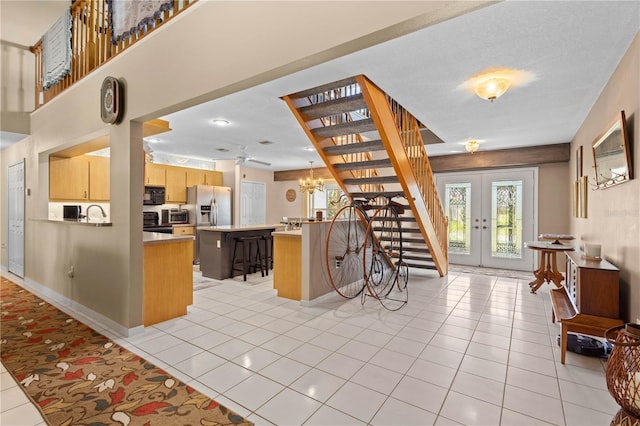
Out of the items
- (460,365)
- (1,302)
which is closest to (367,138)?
(460,365)

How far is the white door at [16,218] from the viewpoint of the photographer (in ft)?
17.1

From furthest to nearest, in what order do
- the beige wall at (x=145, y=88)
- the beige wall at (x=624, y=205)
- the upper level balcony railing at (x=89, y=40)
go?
the upper level balcony railing at (x=89, y=40)
the beige wall at (x=624, y=205)
the beige wall at (x=145, y=88)

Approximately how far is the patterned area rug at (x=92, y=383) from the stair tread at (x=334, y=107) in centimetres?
309

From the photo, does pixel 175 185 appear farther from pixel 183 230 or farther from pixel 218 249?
pixel 218 249

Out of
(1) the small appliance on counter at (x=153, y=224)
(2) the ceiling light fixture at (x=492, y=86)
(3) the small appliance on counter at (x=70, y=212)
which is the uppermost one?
(2) the ceiling light fixture at (x=492, y=86)

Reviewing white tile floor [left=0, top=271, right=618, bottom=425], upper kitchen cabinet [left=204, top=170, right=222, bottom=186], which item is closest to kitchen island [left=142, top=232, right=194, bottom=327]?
white tile floor [left=0, top=271, right=618, bottom=425]

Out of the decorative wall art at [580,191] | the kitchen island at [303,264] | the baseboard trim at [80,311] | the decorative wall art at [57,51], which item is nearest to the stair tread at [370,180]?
the kitchen island at [303,264]

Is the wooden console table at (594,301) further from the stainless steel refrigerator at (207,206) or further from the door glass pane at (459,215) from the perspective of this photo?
the stainless steel refrigerator at (207,206)

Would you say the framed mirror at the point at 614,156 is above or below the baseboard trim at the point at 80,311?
above

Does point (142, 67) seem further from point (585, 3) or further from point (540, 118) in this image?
point (540, 118)

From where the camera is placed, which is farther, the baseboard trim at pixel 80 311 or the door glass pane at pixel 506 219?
the door glass pane at pixel 506 219

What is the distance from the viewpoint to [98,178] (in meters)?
5.85

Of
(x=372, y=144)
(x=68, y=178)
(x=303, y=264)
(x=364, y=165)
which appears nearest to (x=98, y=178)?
(x=68, y=178)

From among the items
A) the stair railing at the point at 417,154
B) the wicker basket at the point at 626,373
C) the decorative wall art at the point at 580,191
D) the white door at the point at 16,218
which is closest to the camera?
the wicker basket at the point at 626,373
